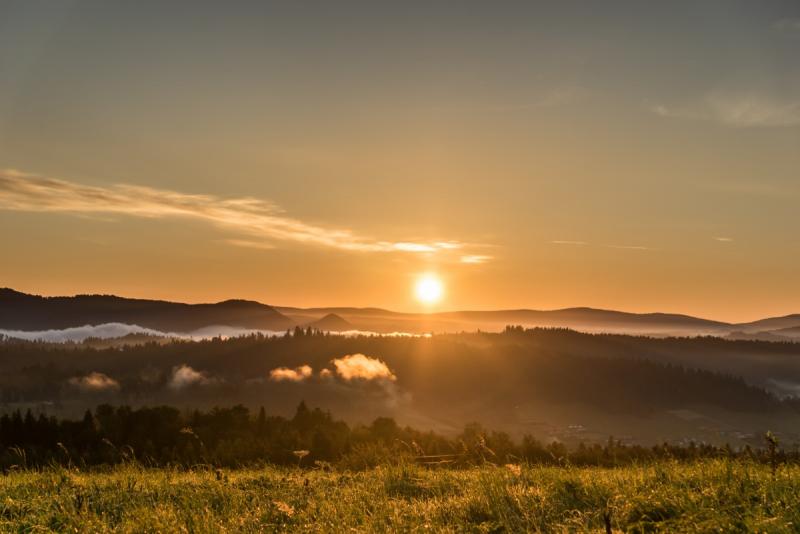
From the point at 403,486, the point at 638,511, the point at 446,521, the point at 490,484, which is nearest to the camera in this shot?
the point at 638,511

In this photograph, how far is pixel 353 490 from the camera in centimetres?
1322

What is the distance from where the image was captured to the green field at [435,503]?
29.4ft

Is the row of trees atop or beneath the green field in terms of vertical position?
beneath

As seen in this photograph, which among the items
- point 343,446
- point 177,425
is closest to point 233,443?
point 343,446

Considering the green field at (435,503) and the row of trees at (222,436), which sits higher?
the green field at (435,503)

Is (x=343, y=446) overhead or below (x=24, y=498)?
below

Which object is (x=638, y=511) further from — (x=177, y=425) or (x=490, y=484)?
(x=177, y=425)

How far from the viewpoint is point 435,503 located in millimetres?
11578

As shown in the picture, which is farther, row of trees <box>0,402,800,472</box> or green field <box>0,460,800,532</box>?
row of trees <box>0,402,800,472</box>

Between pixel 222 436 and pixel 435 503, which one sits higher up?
pixel 435 503

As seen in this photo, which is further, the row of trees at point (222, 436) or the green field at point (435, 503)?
the row of trees at point (222, 436)

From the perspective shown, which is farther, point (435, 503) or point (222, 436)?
point (222, 436)

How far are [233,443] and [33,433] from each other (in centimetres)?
4144

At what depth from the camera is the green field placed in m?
8.97
